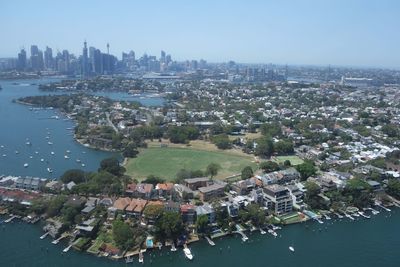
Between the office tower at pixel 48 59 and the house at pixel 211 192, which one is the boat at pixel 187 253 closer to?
the house at pixel 211 192

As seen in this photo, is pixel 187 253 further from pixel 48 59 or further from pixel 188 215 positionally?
pixel 48 59

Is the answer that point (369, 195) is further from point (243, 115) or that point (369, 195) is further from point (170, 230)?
point (243, 115)

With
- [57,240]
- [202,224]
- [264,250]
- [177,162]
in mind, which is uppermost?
[177,162]

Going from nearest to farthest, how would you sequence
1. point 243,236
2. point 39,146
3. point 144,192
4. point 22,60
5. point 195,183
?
1. point 243,236
2. point 144,192
3. point 195,183
4. point 39,146
5. point 22,60

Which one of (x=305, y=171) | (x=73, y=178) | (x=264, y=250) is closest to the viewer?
(x=264, y=250)

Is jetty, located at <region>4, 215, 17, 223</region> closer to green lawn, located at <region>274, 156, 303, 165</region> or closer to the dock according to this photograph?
the dock

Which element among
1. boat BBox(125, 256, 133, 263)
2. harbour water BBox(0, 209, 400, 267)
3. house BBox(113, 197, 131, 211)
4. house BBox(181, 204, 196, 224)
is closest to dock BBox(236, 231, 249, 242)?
harbour water BBox(0, 209, 400, 267)

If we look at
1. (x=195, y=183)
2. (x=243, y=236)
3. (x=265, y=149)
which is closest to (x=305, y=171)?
(x=265, y=149)
